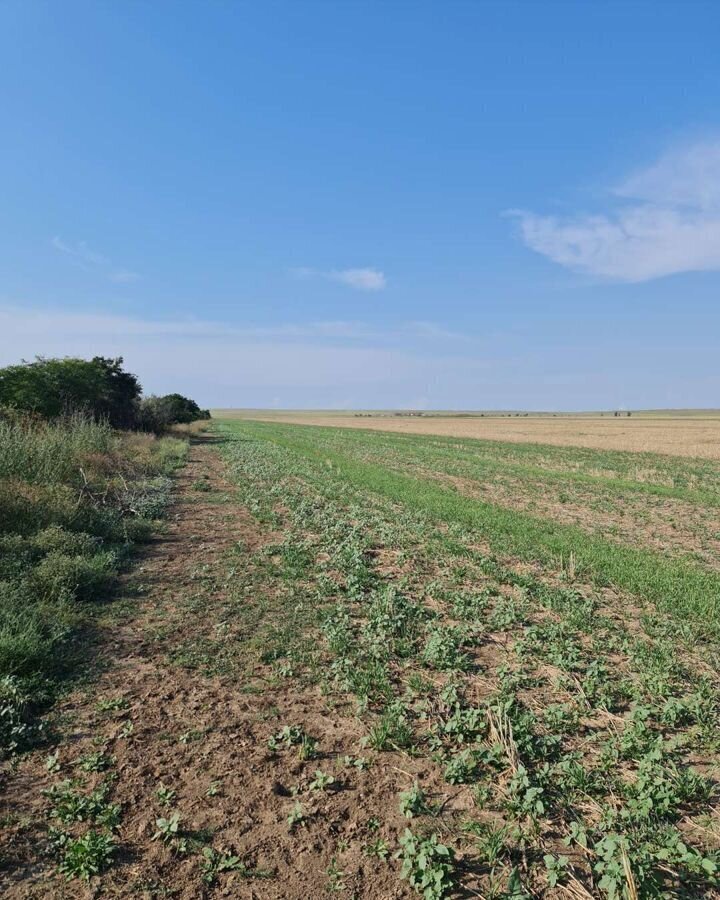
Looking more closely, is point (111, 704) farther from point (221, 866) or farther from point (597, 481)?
point (597, 481)

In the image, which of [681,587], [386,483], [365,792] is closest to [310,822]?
[365,792]

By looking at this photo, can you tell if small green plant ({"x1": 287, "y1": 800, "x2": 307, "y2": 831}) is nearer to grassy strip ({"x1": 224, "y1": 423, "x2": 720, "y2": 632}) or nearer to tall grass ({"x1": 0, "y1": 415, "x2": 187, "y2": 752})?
tall grass ({"x1": 0, "y1": 415, "x2": 187, "y2": 752})

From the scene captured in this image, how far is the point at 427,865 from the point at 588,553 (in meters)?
8.19

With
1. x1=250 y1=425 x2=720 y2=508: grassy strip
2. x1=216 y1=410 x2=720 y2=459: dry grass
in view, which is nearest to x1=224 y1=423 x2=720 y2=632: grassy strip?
x1=250 y1=425 x2=720 y2=508: grassy strip

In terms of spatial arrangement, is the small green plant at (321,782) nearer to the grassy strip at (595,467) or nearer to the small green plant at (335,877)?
the small green plant at (335,877)

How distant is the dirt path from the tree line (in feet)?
62.1

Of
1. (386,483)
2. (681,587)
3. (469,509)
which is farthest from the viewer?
(386,483)

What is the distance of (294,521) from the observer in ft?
44.7

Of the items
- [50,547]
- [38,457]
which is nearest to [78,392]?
[38,457]

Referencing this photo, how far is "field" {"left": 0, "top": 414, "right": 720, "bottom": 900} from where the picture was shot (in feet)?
11.0

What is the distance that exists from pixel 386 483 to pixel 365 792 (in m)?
16.7

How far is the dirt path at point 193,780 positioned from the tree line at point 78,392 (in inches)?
745

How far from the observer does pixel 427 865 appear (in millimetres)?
3297

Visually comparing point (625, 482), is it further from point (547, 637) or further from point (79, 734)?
point (79, 734)
